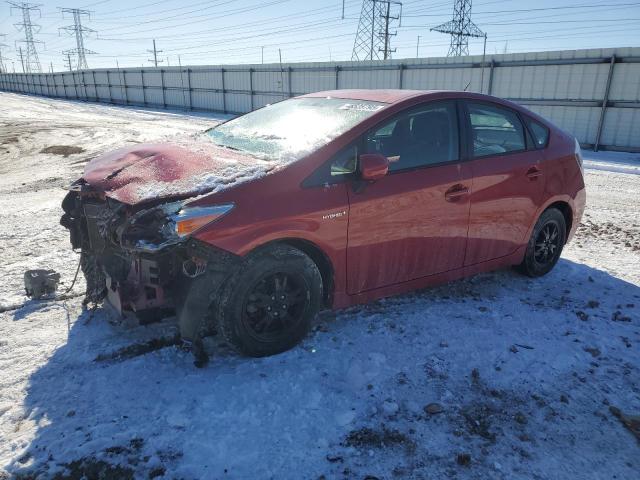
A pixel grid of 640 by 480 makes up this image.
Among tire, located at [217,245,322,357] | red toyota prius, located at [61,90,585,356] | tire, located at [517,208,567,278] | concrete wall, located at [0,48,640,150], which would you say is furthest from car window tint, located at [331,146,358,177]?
concrete wall, located at [0,48,640,150]

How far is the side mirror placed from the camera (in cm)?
320

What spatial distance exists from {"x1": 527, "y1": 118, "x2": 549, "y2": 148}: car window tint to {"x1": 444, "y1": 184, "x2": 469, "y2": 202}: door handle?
1.16m

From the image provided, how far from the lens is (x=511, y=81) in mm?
16281

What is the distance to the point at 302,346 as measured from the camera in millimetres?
3350

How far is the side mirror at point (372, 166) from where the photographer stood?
3.20m

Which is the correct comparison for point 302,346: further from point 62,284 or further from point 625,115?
point 625,115

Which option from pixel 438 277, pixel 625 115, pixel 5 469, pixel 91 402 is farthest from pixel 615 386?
pixel 625 115

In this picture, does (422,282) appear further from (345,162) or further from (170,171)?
(170,171)

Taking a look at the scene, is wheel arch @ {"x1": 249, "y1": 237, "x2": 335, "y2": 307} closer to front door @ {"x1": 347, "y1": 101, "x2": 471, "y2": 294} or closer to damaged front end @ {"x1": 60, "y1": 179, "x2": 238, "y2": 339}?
front door @ {"x1": 347, "y1": 101, "x2": 471, "y2": 294}

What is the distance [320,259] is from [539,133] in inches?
104

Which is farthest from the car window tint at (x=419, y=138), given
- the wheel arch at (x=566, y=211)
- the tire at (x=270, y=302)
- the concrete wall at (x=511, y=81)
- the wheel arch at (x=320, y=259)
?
the concrete wall at (x=511, y=81)

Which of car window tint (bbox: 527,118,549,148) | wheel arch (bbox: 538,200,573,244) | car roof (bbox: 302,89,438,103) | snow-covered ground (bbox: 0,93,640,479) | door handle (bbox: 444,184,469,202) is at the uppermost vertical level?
car roof (bbox: 302,89,438,103)

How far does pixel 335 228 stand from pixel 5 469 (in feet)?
7.11

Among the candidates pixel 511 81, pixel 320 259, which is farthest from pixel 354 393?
pixel 511 81
